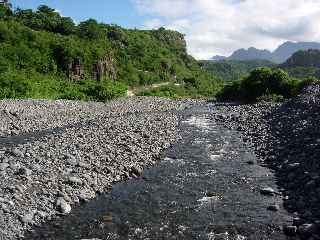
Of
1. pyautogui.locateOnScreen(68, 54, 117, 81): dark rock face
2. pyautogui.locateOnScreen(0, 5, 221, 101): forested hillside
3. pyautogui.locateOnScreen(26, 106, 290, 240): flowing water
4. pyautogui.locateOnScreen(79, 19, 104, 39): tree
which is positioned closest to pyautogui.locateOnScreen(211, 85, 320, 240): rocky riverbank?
pyautogui.locateOnScreen(26, 106, 290, 240): flowing water

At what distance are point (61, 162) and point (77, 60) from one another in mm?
83833

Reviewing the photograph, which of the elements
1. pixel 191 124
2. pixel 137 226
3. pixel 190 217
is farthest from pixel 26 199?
pixel 191 124

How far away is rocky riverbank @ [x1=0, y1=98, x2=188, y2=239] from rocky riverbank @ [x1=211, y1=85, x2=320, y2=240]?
27.6 feet

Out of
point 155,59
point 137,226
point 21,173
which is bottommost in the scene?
point 137,226

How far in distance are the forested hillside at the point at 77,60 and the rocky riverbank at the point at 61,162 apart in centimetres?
3320

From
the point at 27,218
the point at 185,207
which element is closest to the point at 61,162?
the point at 27,218

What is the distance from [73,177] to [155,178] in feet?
17.9

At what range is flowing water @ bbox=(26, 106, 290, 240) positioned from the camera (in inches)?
766

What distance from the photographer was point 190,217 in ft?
70.0

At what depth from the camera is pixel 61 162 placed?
1058 inches

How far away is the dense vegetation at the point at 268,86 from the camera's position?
84.8 metres

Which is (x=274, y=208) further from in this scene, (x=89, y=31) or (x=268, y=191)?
(x=89, y=31)

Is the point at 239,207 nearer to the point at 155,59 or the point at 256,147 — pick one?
the point at 256,147

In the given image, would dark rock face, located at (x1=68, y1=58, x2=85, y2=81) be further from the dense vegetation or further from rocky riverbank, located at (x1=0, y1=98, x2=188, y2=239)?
rocky riverbank, located at (x1=0, y1=98, x2=188, y2=239)
